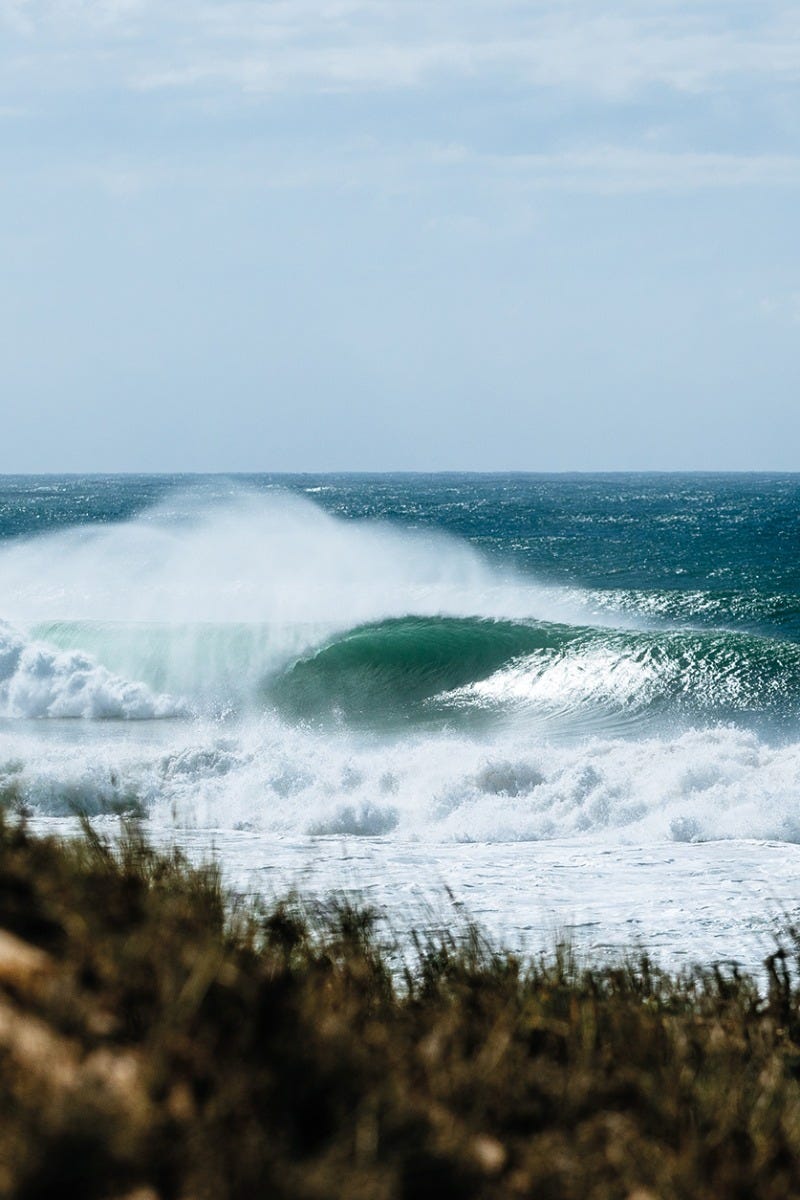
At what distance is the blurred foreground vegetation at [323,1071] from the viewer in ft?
7.54

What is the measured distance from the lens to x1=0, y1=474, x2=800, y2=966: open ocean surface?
7.48 metres

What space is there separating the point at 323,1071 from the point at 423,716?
46.8ft

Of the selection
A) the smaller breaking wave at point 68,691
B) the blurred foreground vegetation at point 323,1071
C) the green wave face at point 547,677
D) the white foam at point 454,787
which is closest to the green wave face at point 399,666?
the green wave face at point 547,677

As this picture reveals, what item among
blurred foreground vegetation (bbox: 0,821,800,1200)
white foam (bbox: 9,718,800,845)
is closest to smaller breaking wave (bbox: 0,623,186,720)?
white foam (bbox: 9,718,800,845)

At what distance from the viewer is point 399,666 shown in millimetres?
19047

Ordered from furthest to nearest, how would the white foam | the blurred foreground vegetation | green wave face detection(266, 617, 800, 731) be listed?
1. green wave face detection(266, 617, 800, 731)
2. the white foam
3. the blurred foreground vegetation

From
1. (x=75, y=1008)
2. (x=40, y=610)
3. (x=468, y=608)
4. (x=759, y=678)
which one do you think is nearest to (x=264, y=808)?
(x=75, y=1008)

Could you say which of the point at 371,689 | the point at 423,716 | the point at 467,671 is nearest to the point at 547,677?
the point at 467,671

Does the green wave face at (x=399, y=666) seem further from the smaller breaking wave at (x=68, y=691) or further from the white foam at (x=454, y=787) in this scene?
the white foam at (x=454, y=787)

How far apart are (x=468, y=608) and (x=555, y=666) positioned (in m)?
4.76

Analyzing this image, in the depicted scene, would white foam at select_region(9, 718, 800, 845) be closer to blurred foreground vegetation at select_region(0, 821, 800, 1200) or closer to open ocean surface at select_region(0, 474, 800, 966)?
open ocean surface at select_region(0, 474, 800, 966)

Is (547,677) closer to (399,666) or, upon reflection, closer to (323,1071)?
(399,666)

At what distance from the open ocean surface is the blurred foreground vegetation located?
39.3 inches

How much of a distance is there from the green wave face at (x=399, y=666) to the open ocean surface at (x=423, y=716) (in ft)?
0.23
